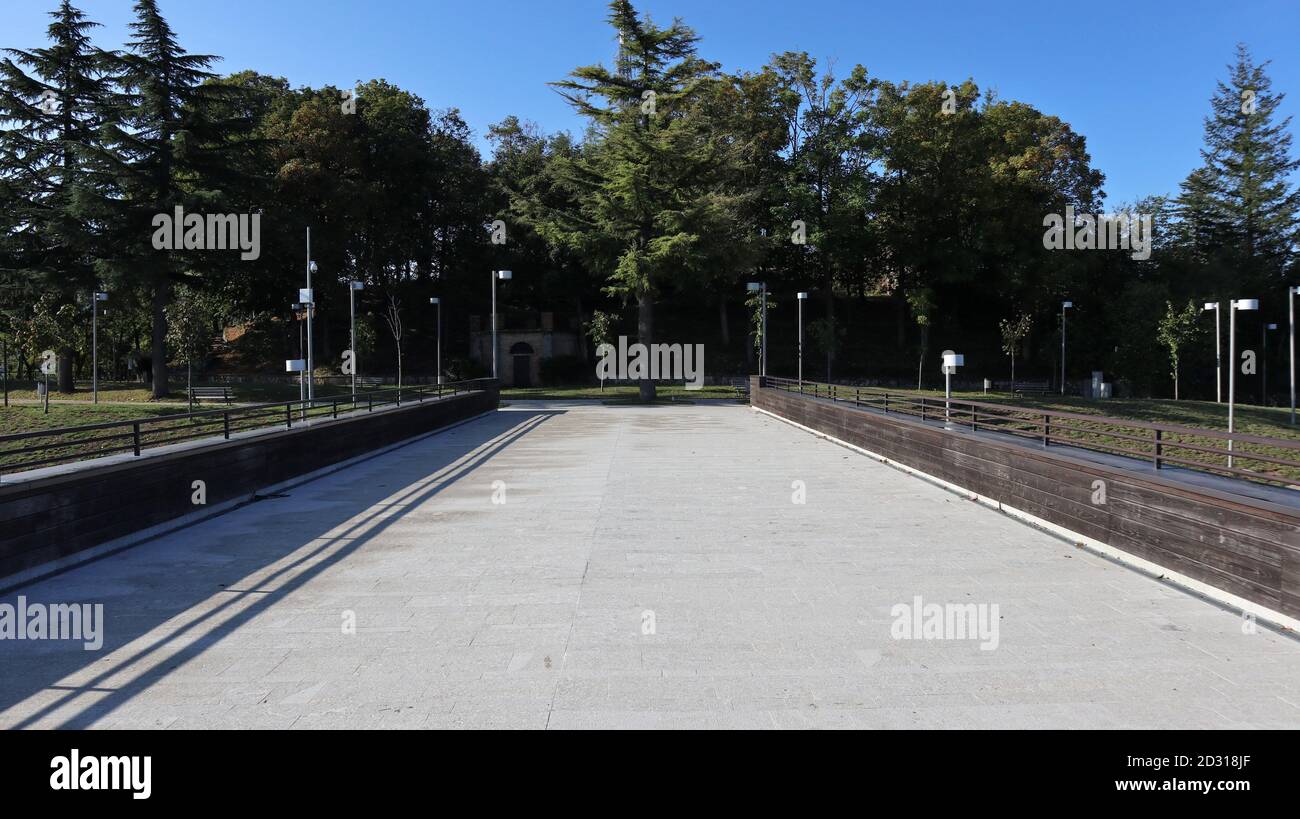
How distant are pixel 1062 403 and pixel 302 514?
42525 mm

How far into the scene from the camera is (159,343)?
38.4 meters

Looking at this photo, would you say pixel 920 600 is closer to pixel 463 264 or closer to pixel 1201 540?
pixel 1201 540

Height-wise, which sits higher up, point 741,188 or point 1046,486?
point 741,188

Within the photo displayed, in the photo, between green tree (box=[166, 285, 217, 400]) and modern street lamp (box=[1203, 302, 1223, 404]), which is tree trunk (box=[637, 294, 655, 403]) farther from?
modern street lamp (box=[1203, 302, 1223, 404])

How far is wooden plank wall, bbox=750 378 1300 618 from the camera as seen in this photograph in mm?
5699

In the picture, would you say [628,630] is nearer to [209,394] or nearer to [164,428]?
[164,428]

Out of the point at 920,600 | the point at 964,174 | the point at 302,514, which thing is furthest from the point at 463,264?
the point at 920,600

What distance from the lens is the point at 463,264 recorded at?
2347 inches

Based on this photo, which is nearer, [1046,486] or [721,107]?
[1046,486]

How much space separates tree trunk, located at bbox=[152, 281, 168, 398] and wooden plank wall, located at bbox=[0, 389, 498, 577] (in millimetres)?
29054

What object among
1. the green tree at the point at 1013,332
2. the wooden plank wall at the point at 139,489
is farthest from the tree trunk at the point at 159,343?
the green tree at the point at 1013,332

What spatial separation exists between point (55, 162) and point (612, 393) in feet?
105
